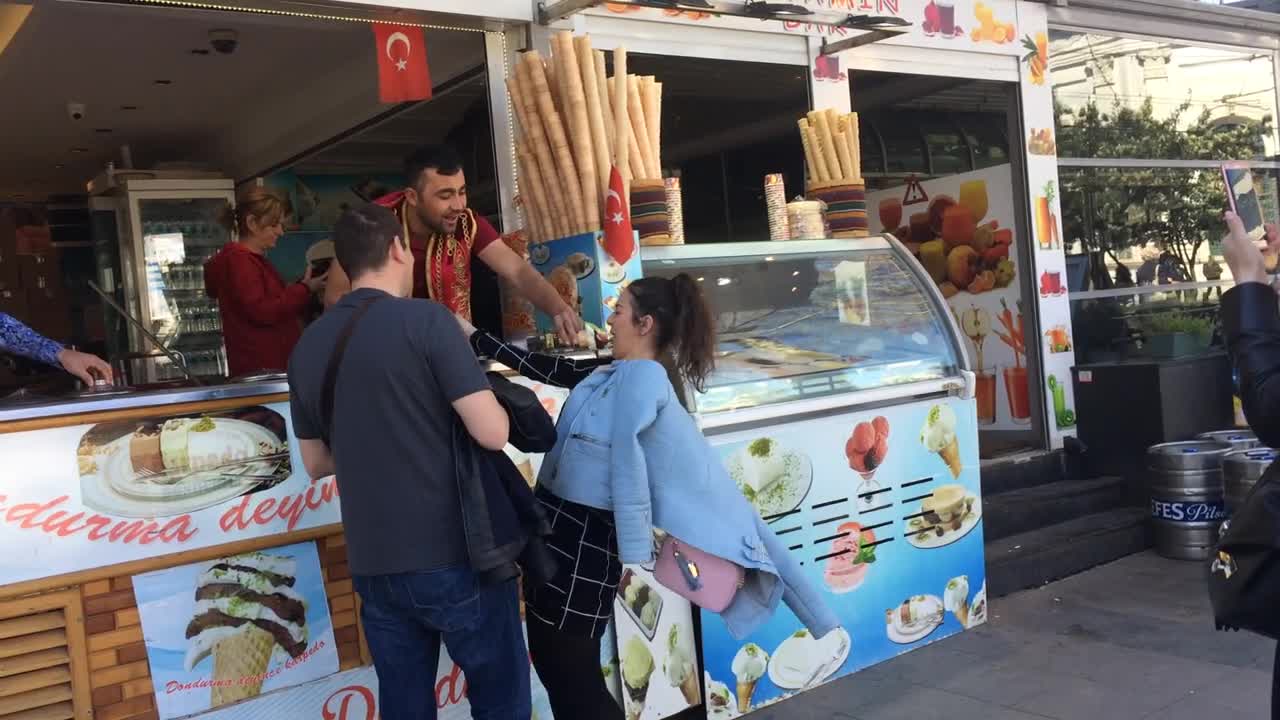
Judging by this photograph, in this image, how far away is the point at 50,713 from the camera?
10.3 ft

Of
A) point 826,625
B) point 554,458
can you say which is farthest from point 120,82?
point 826,625

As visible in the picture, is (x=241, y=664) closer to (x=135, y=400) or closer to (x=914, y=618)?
(x=135, y=400)

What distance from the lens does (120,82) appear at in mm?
7039

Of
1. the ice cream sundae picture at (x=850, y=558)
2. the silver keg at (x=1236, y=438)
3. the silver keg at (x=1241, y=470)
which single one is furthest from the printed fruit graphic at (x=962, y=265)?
the ice cream sundae picture at (x=850, y=558)

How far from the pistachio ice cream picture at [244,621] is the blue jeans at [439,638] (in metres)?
0.77

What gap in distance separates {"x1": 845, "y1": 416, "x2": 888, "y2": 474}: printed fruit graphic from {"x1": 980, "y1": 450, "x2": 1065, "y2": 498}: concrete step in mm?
2266

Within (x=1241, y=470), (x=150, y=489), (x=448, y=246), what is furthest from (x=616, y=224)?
(x=1241, y=470)

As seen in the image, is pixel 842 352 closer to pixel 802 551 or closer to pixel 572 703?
pixel 802 551

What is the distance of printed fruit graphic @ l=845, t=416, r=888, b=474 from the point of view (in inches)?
185

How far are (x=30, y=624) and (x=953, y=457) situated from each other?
12.4 ft

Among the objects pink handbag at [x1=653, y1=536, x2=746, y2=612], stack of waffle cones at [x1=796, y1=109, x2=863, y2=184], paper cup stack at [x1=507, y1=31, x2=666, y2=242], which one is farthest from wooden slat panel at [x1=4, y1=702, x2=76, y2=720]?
stack of waffle cones at [x1=796, y1=109, x2=863, y2=184]

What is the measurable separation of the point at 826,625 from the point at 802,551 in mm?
1336

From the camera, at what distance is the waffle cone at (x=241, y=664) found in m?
3.35

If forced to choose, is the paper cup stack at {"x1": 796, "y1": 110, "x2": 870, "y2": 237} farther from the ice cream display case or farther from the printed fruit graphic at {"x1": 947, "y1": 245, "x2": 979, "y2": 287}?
the printed fruit graphic at {"x1": 947, "y1": 245, "x2": 979, "y2": 287}
